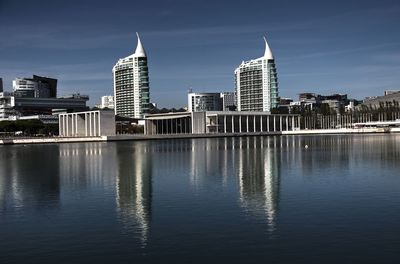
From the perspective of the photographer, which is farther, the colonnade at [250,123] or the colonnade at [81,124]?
the colonnade at [250,123]

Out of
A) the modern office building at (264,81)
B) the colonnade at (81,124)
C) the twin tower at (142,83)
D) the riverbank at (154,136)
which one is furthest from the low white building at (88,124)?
the modern office building at (264,81)

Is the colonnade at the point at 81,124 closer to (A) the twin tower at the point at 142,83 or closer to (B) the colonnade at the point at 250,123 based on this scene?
(B) the colonnade at the point at 250,123

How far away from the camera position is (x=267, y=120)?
168875 millimetres

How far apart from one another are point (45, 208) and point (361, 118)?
17256 centimetres

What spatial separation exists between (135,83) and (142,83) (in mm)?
2635

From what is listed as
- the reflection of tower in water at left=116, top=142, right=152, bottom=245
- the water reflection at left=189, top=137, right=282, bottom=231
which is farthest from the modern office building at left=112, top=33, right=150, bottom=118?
the reflection of tower in water at left=116, top=142, right=152, bottom=245

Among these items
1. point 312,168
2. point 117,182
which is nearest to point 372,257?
point 117,182

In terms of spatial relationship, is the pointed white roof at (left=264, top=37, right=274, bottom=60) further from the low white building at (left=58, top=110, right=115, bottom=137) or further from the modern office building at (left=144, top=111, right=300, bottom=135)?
the low white building at (left=58, top=110, right=115, bottom=137)

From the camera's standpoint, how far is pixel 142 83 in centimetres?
→ 18450

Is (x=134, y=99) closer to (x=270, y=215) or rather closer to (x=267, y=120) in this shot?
(x=267, y=120)

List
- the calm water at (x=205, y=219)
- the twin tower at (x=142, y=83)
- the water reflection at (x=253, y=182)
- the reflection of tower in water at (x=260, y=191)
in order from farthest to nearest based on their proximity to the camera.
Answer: the twin tower at (x=142, y=83) < the water reflection at (x=253, y=182) < the reflection of tower in water at (x=260, y=191) < the calm water at (x=205, y=219)

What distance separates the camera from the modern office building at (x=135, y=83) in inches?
7249

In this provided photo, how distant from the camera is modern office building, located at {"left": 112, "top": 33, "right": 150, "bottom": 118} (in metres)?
184

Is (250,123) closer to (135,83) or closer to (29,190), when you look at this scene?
(135,83)
